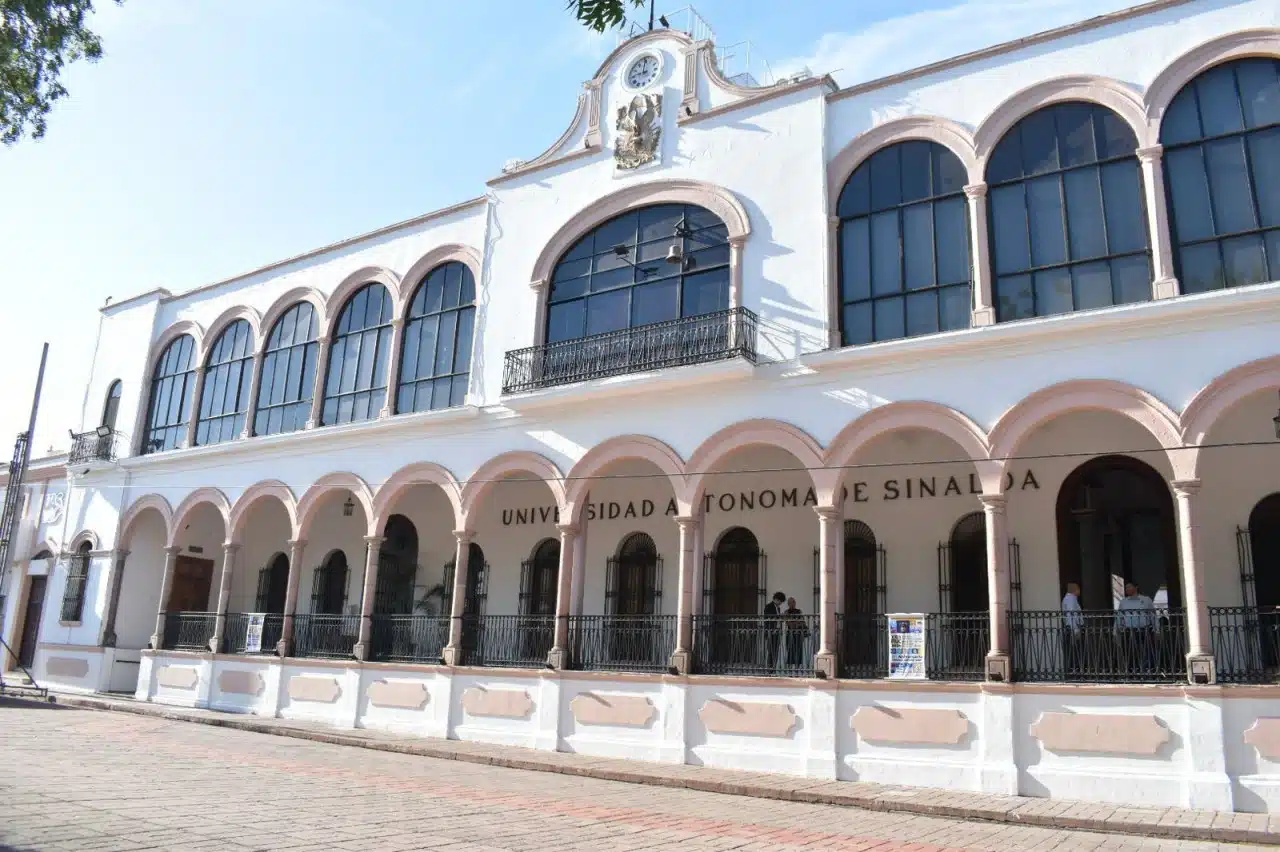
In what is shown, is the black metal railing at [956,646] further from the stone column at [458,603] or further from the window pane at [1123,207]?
the stone column at [458,603]

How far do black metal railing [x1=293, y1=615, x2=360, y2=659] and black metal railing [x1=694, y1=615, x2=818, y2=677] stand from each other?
704cm

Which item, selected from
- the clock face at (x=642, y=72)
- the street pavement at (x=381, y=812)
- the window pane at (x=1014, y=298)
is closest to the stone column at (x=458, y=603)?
the street pavement at (x=381, y=812)

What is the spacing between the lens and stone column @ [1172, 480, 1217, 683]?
398 inches

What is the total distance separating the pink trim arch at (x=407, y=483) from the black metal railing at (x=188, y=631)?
482cm

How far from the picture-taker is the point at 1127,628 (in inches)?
428

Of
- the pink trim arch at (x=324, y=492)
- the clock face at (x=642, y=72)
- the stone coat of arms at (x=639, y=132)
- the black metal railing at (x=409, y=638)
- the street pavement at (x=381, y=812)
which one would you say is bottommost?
the street pavement at (x=381, y=812)

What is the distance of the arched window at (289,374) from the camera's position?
19969 mm

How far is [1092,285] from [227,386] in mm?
→ 17473

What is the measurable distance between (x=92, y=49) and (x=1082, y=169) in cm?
1128

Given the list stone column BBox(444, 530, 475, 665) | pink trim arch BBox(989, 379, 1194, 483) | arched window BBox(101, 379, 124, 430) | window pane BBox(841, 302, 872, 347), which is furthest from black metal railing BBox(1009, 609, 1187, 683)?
arched window BBox(101, 379, 124, 430)

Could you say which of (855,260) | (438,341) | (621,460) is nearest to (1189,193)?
(855,260)

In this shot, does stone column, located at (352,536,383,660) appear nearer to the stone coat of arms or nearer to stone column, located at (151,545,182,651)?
stone column, located at (151,545,182,651)

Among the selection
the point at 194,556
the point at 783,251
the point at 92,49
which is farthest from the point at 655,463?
the point at 194,556

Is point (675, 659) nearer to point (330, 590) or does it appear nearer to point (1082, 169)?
point (1082, 169)
